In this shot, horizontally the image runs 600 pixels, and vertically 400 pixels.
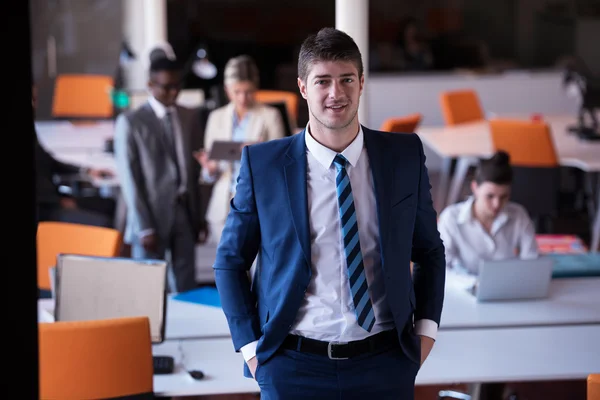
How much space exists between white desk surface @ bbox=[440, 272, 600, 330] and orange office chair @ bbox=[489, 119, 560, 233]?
246 cm

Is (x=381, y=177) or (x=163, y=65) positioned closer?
(x=381, y=177)

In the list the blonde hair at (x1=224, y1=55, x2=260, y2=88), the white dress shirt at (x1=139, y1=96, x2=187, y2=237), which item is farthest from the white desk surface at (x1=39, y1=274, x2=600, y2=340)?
the blonde hair at (x1=224, y1=55, x2=260, y2=88)

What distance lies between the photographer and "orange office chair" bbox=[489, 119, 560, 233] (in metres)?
6.59

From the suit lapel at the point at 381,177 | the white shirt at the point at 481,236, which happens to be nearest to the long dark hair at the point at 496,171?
the white shirt at the point at 481,236

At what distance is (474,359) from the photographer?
11.1 ft

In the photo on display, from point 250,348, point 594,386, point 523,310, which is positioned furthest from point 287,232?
point 523,310

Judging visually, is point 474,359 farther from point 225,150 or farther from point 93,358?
point 225,150

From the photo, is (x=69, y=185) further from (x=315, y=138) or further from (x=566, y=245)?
(x=315, y=138)

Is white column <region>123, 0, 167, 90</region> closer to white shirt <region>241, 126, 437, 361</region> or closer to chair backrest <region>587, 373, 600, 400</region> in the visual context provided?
white shirt <region>241, 126, 437, 361</region>

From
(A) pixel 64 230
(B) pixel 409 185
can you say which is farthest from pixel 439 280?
(A) pixel 64 230

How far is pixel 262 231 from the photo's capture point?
7.90ft

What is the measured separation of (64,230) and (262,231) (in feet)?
7.48

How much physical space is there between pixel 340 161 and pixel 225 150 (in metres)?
2.60

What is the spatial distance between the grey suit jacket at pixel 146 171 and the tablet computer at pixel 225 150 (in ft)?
0.57
